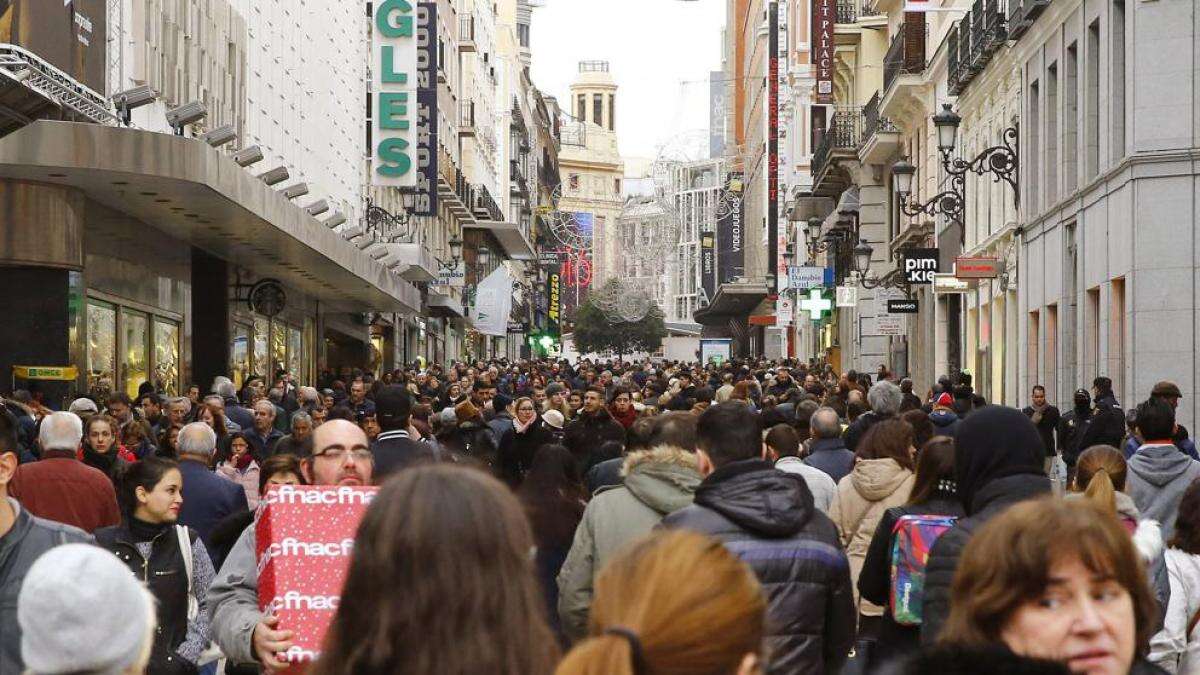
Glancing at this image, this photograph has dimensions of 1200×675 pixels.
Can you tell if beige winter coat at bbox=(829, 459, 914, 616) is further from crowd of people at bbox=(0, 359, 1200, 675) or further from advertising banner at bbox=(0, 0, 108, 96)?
advertising banner at bbox=(0, 0, 108, 96)

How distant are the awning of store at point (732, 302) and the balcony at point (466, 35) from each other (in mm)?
26399

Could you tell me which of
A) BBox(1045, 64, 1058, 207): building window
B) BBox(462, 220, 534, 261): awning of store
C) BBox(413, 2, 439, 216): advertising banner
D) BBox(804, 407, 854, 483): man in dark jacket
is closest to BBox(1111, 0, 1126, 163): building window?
BBox(1045, 64, 1058, 207): building window

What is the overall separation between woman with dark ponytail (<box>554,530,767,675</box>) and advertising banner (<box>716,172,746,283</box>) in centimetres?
12042

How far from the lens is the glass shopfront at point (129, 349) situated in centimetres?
2628

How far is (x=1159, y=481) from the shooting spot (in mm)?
10523

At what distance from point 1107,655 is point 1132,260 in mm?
20113

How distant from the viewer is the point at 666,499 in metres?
7.66

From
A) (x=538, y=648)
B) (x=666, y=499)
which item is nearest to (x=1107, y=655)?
(x=538, y=648)

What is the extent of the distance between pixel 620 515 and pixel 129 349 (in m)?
22.2

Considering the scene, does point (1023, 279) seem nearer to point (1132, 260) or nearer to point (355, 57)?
point (1132, 260)

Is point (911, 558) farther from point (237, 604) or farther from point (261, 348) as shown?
point (261, 348)

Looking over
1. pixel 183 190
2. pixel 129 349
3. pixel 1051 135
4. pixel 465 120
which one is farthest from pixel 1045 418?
pixel 465 120

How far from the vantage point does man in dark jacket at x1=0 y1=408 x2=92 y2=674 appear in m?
6.04

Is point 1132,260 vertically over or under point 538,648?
over
